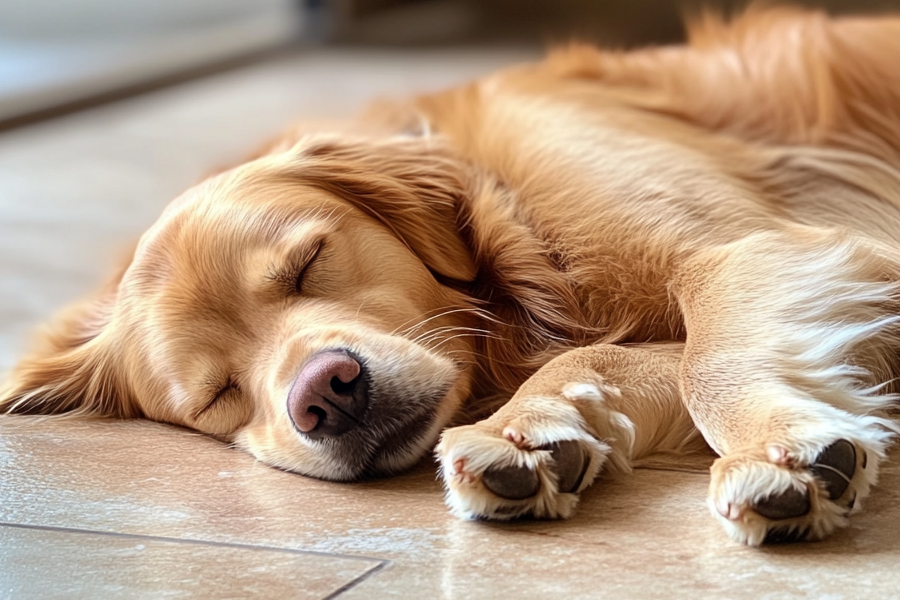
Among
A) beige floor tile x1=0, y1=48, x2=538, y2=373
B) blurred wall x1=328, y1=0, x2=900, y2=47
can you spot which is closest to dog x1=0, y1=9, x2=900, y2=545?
beige floor tile x1=0, y1=48, x2=538, y2=373

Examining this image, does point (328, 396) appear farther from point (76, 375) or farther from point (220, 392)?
point (76, 375)

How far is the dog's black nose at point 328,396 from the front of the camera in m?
1.67

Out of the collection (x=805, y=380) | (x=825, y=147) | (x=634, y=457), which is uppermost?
(x=825, y=147)

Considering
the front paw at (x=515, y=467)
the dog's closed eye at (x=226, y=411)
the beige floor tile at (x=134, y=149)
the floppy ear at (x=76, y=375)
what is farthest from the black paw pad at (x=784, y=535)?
the beige floor tile at (x=134, y=149)

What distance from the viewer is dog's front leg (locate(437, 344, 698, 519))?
1.50 m

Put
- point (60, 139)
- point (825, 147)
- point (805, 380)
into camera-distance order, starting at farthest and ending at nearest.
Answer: point (60, 139) → point (825, 147) → point (805, 380)

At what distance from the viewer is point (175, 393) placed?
205 cm

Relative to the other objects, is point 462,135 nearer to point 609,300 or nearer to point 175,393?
point 609,300

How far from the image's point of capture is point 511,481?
1493mm

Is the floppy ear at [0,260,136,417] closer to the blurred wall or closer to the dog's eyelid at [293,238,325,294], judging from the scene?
the dog's eyelid at [293,238,325,294]

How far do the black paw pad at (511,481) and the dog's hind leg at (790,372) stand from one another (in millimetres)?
262

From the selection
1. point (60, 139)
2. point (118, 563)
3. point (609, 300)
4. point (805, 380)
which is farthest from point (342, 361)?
point (60, 139)

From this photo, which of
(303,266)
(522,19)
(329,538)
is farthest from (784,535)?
(522,19)

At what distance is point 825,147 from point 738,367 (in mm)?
973
